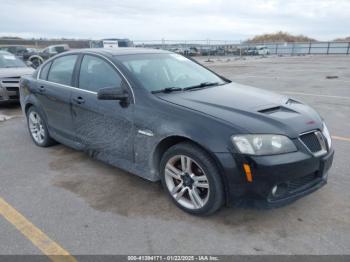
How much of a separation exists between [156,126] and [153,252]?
1192mm

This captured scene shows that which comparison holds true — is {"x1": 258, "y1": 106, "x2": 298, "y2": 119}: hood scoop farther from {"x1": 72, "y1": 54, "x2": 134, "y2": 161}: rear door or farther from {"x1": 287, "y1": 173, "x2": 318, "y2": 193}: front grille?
{"x1": 72, "y1": 54, "x2": 134, "y2": 161}: rear door

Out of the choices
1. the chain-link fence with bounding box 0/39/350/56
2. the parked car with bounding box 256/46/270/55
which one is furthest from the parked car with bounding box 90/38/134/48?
the parked car with bounding box 256/46/270/55

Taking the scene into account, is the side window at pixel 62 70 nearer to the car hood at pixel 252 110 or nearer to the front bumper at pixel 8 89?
the car hood at pixel 252 110

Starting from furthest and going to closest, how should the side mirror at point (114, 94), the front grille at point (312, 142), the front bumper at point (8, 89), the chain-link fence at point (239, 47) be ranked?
the chain-link fence at point (239, 47) → the front bumper at point (8, 89) → the side mirror at point (114, 94) → the front grille at point (312, 142)

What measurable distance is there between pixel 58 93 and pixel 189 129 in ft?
7.71

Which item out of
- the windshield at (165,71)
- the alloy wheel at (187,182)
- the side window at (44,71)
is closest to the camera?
the alloy wheel at (187,182)

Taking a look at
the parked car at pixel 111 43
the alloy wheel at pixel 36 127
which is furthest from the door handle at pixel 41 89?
the parked car at pixel 111 43

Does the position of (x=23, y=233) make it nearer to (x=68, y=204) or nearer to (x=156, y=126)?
(x=68, y=204)

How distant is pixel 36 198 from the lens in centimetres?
375

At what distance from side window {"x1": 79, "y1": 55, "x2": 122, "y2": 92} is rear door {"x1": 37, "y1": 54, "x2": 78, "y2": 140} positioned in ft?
0.80

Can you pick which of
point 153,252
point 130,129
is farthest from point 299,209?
point 130,129

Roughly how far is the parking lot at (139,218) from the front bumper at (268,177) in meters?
0.30

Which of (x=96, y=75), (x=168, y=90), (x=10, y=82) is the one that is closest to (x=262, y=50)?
(x=10, y=82)

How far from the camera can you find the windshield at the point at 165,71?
3893 millimetres
